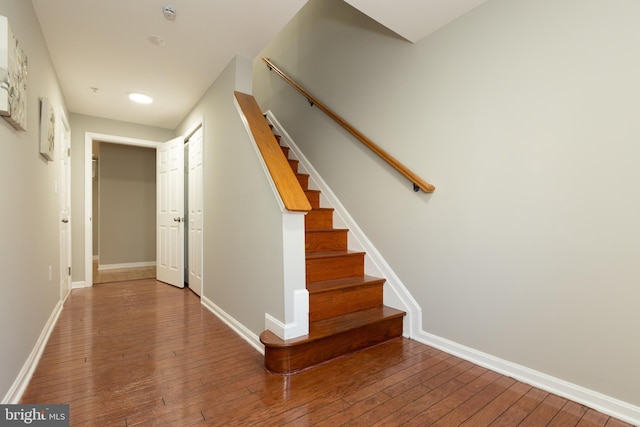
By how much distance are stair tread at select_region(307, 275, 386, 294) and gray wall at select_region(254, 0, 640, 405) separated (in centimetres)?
22

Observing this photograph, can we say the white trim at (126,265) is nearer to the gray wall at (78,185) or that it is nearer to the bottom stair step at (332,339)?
the gray wall at (78,185)

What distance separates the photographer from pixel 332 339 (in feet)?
6.05

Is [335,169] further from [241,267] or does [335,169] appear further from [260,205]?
[241,267]

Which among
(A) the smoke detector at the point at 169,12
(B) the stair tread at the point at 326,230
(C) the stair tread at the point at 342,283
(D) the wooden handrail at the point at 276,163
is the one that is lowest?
(C) the stair tread at the point at 342,283

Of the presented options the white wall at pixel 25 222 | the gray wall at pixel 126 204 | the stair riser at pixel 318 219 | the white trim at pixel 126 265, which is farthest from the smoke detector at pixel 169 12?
the white trim at pixel 126 265

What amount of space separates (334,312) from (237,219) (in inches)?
41.5

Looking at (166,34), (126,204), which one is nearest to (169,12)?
(166,34)

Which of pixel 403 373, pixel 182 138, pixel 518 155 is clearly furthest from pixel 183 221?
pixel 518 155

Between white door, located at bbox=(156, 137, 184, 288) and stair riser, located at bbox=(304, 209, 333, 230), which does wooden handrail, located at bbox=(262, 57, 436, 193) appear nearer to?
stair riser, located at bbox=(304, 209, 333, 230)

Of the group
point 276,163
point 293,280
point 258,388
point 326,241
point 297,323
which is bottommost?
point 258,388

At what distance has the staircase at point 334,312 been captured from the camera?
1726mm

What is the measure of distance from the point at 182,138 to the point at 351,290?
300 cm

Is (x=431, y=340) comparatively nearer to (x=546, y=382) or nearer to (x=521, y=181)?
(x=546, y=382)

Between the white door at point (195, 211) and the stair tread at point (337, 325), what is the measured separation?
186 centimetres
